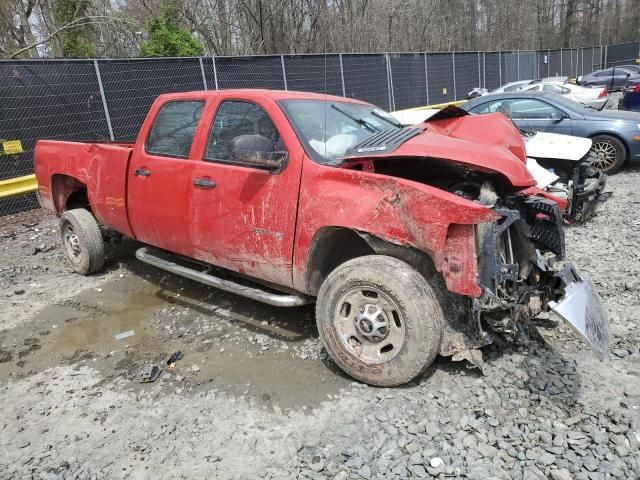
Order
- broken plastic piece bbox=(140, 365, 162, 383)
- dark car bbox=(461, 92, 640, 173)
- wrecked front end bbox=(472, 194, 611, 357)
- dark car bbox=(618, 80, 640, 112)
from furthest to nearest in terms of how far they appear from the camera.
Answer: dark car bbox=(618, 80, 640, 112) → dark car bbox=(461, 92, 640, 173) → broken plastic piece bbox=(140, 365, 162, 383) → wrecked front end bbox=(472, 194, 611, 357)

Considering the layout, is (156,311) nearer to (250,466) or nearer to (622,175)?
(250,466)

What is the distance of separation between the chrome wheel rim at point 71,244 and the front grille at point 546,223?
15.7 feet

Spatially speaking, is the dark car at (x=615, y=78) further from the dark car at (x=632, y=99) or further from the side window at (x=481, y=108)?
the side window at (x=481, y=108)

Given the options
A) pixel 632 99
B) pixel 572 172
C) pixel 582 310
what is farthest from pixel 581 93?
pixel 582 310

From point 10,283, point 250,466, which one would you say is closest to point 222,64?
point 10,283

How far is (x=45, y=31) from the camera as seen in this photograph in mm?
21641

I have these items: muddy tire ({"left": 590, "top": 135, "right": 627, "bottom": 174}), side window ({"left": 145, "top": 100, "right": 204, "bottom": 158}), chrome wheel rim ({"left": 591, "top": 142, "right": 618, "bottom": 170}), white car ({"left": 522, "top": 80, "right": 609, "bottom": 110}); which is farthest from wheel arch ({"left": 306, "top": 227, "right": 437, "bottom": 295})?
white car ({"left": 522, "top": 80, "right": 609, "bottom": 110})

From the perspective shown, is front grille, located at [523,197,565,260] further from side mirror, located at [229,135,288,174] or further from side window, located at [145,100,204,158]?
side window, located at [145,100,204,158]

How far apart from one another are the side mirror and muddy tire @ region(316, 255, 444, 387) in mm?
874

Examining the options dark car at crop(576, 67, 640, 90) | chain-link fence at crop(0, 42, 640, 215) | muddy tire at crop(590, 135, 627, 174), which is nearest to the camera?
chain-link fence at crop(0, 42, 640, 215)

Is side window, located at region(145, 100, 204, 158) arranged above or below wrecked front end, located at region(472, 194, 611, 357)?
above

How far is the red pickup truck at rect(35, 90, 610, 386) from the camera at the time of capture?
295 cm

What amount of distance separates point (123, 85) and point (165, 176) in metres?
6.49

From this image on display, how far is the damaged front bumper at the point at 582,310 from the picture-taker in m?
2.74
